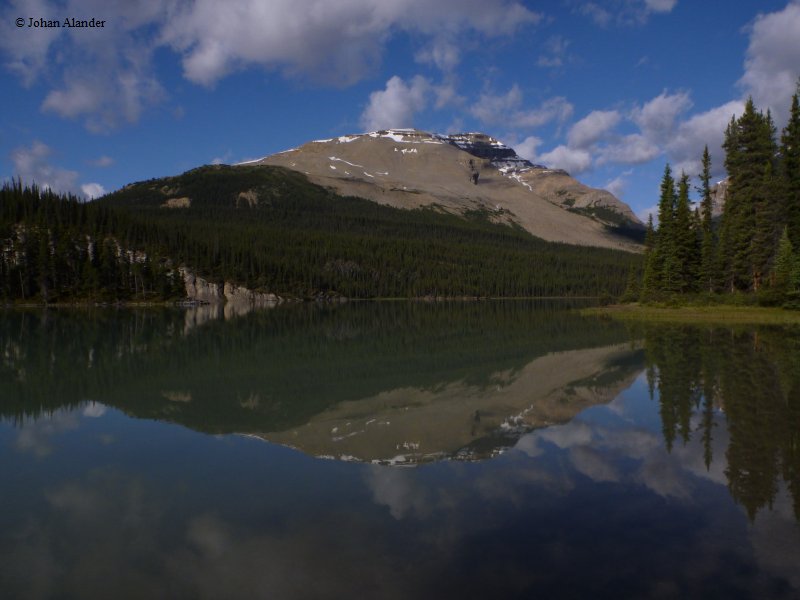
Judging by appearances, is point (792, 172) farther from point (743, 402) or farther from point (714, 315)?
point (743, 402)

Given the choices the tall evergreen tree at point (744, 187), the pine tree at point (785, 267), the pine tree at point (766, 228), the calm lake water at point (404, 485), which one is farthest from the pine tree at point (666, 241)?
Answer: the calm lake water at point (404, 485)

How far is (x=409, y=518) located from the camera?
979cm

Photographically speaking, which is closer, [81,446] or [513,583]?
[513,583]

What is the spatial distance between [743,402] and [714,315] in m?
44.5

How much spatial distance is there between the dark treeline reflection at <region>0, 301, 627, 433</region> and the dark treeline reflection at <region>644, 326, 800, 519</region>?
7.06 metres

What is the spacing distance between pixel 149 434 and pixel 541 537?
1109 cm

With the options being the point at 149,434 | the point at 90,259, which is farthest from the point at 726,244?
the point at 90,259

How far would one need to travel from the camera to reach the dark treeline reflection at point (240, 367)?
19422 millimetres

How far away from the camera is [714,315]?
57.2 meters

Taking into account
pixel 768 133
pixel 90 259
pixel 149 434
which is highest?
pixel 768 133

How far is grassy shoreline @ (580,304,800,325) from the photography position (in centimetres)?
5086

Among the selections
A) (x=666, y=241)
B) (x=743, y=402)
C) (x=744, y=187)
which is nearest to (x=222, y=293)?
(x=666, y=241)

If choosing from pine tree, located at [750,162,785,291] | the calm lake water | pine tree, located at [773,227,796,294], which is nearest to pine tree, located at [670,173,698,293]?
pine tree, located at [750,162,785,291]

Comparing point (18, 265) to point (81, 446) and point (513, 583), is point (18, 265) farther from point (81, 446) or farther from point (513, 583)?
point (513, 583)
